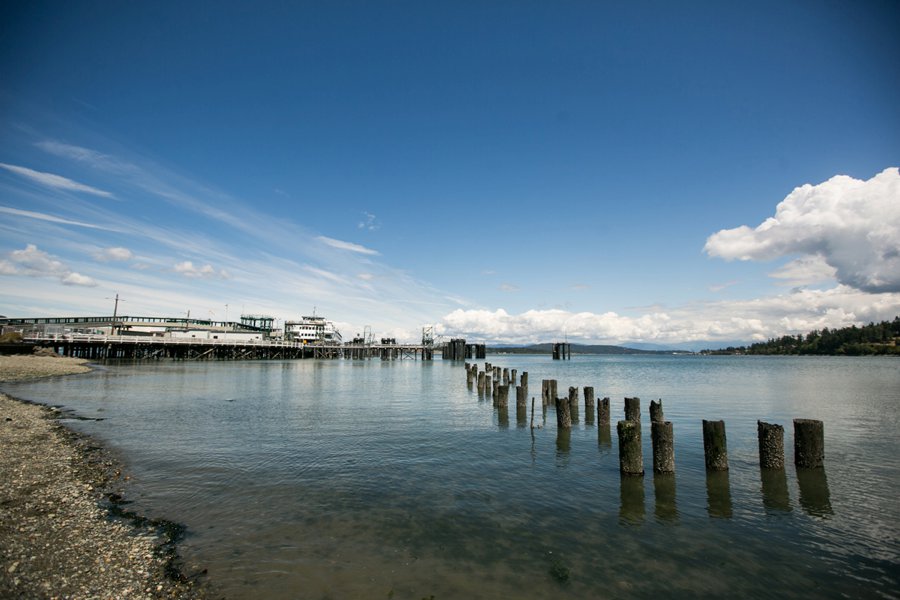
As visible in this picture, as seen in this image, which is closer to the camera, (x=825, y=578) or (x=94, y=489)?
(x=825, y=578)

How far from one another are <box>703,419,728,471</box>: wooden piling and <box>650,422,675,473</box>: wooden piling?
1170 millimetres

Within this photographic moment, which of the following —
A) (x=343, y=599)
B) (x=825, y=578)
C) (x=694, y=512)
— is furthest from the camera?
(x=694, y=512)

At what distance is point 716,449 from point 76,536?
46.8 feet

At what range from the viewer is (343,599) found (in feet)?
19.6

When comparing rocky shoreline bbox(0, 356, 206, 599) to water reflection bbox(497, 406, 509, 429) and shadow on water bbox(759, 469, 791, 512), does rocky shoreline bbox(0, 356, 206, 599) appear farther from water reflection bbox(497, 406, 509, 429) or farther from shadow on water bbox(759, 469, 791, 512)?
water reflection bbox(497, 406, 509, 429)

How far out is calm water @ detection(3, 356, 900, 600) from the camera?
6.61m

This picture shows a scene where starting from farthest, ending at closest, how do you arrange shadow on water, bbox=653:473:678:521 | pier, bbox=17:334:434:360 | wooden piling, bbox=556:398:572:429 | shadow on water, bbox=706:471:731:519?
pier, bbox=17:334:434:360 < wooden piling, bbox=556:398:572:429 < shadow on water, bbox=706:471:731:519 < shadow on water, bbox=653:473:678:521

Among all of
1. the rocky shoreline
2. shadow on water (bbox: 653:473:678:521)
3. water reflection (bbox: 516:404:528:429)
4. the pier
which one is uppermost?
the pier

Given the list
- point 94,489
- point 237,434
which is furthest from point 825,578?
point 237,434

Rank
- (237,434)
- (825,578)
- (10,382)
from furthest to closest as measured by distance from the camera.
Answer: (10,382), (237,434), (825,578)

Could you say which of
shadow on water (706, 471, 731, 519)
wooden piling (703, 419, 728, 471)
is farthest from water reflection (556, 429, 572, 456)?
shadow on water (706, 471, 731, 519)

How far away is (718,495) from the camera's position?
1038 cm

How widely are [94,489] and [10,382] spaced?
32675 millimetres

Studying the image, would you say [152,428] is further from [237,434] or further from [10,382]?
[10,382]
